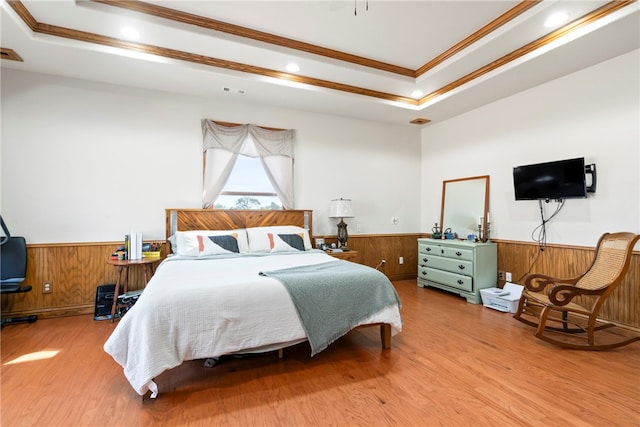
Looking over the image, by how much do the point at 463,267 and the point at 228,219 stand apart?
10.7 feet

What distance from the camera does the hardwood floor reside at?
1.74 meters

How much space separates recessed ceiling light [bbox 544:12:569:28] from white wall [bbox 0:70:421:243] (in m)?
2.94

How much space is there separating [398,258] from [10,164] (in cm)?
536

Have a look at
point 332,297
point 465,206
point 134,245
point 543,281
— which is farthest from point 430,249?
point 134,245

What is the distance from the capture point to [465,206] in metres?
4.72

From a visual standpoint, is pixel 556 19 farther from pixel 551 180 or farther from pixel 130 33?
pixel 130 33

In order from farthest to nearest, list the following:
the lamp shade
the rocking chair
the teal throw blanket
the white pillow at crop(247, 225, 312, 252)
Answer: the lamp shade
the white pillow at crop(247, 225, 312, 252)
the rocking chair
the teal throw blanket

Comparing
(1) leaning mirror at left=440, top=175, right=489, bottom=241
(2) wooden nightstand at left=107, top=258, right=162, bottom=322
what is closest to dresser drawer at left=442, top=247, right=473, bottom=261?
(1) leaning mirror at left=440, top=175, right=489, bottom=241

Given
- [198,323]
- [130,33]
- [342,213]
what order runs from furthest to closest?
[342,213]
[130,33]
[198,323]

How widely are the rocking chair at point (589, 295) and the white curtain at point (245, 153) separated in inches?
126

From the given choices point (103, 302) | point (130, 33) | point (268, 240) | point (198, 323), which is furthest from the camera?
point (268, 240)

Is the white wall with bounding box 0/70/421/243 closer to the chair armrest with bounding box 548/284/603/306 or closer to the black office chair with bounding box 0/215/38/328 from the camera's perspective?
the black office chair with bounding box 0/215/38/328

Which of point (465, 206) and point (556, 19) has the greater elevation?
point (556, 19)

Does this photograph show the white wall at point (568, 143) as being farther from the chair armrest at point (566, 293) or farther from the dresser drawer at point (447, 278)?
the chair armrest at point (566, 293)
